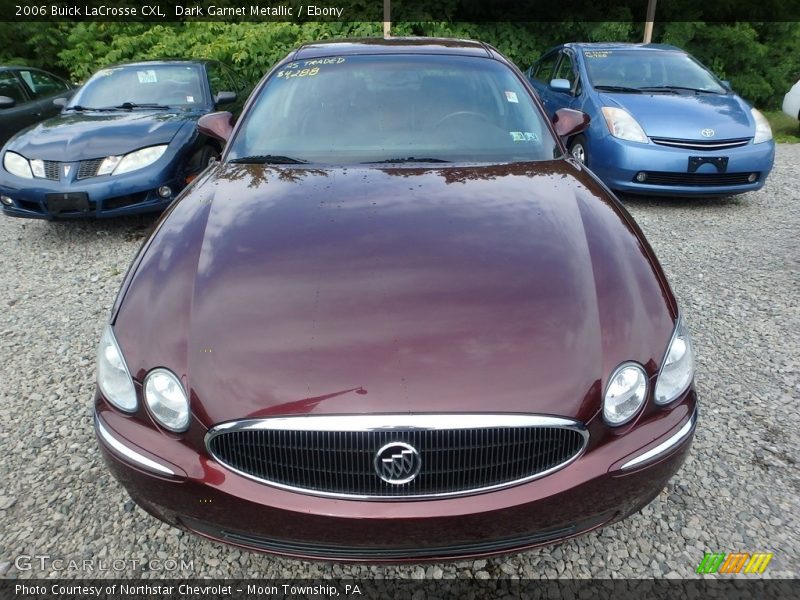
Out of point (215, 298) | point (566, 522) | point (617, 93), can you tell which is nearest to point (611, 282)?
point (566, 522)

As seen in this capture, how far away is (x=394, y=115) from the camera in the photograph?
9.03 feet

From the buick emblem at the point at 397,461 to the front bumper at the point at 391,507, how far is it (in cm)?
8

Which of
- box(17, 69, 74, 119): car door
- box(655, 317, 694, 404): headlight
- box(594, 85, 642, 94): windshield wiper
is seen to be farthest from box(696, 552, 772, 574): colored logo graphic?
box(17, 69, 74, 119): car door

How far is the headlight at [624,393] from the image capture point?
1.58 m

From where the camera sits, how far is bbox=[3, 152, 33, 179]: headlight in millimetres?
4656

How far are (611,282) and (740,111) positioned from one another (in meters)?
4.95

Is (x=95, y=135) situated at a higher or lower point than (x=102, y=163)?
higher

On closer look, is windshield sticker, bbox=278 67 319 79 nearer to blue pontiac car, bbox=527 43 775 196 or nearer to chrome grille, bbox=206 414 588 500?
chrome grille, bbox=206 414 588 500

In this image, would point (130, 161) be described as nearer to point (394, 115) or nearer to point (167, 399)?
point (394, 115)

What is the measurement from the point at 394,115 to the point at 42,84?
25.4 ft

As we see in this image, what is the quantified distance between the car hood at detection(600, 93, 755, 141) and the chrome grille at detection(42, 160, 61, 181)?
4.86 meters

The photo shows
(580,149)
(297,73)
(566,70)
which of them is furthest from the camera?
(566,70)

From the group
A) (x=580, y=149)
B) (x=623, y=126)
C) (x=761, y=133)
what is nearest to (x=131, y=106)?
(x=580, y=149)

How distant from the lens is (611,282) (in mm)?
1802
